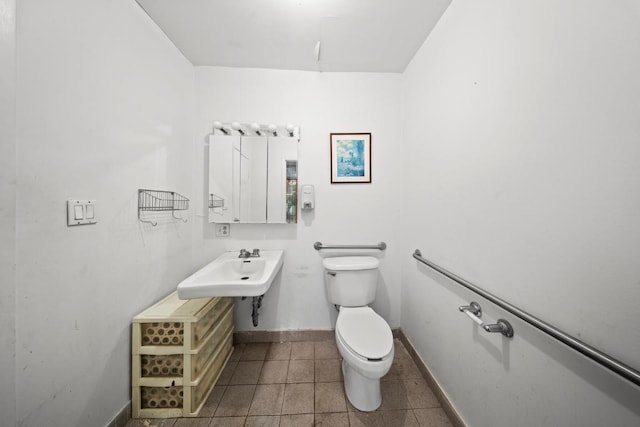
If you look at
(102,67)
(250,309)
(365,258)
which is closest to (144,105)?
(102,67)

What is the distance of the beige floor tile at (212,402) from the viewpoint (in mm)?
1155

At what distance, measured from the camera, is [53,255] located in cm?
79

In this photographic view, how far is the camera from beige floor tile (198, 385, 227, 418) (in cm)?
116

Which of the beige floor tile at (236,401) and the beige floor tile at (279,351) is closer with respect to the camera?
the beige floor tile at (236,401)

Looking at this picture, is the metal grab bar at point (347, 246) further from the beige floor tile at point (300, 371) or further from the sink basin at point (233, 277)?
the beige floor tile at point (300, 371)

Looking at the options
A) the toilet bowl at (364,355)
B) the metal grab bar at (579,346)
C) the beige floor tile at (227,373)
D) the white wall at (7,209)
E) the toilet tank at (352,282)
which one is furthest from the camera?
the toilet tank at (352,282)

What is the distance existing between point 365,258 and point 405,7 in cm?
162

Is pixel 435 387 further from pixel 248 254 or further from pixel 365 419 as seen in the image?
pixel 248 254

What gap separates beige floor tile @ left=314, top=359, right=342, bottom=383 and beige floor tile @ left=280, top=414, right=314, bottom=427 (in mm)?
231

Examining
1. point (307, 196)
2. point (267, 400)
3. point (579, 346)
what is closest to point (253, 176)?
point (307, 196)

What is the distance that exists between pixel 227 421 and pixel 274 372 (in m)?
0.37

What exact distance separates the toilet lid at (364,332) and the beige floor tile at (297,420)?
449 mm

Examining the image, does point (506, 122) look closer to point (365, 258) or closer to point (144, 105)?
point (365, 258)

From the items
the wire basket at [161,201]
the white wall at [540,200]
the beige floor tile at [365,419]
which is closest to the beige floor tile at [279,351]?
the beige floor tile at [365,419]
